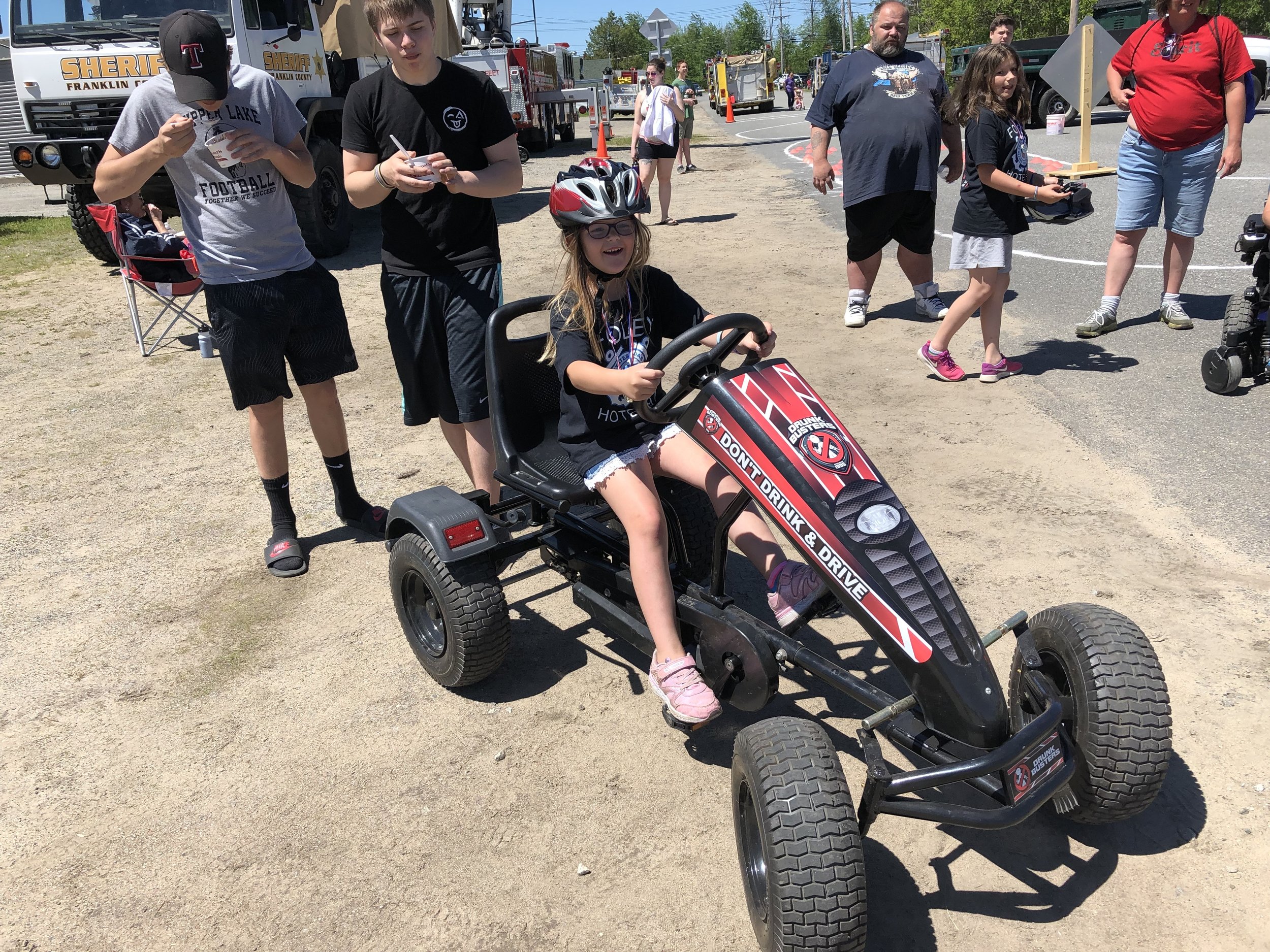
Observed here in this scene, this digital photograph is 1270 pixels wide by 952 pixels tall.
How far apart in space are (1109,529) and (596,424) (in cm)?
226

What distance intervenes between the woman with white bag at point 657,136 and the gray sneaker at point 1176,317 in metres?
6.35

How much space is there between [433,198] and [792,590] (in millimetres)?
2153

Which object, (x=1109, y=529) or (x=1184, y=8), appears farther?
(x=1184, y=8)

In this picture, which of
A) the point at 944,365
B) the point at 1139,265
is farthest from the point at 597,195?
the point at 1139,265

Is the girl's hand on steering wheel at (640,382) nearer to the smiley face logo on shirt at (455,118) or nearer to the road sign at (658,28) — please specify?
the smiley face logo on shirt at (455,118)

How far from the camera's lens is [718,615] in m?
2.88

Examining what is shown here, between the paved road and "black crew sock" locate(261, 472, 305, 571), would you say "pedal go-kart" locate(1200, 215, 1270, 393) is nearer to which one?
the paved road

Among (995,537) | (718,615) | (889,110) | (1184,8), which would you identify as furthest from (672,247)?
(718,615)

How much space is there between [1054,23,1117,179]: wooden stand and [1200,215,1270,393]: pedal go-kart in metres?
8.24

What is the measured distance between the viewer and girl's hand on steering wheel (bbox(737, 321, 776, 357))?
292 cm

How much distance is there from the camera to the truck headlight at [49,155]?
924cm

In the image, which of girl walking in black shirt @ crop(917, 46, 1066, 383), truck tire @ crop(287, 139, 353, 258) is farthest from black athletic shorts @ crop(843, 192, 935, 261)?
truck tire @ crop(287, 139, 353, 258)

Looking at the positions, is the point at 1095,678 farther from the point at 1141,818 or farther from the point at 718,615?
the point at 718,615

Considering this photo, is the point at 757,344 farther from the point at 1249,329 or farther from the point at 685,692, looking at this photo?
the point at 1249,329
